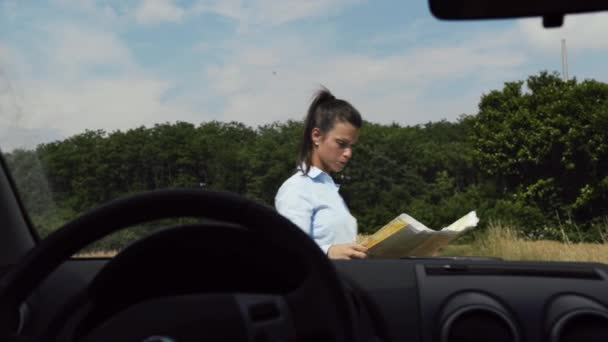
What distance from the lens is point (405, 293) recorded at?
113 inches

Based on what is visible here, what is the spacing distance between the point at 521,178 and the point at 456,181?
569mm

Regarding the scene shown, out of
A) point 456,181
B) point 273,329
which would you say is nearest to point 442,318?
point 273,329

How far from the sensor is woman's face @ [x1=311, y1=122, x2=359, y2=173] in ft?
13.6

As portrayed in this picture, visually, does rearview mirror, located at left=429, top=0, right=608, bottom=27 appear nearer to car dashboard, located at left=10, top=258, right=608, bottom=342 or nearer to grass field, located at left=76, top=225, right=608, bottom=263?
car dashboard, located at left=10, top=258, right=608, bottom=342

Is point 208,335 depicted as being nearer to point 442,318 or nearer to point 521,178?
point 442,318

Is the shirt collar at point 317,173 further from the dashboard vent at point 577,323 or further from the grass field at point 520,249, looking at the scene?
the dashboard vent at point 577,323

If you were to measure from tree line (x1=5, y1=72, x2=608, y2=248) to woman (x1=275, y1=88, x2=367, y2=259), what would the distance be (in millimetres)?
68

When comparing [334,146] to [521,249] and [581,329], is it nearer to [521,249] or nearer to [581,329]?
[521,249]

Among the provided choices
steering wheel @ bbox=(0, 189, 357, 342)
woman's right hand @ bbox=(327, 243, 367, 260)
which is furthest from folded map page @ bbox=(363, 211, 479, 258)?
steering wheel @ bbox=(0, 189, 357, 342)

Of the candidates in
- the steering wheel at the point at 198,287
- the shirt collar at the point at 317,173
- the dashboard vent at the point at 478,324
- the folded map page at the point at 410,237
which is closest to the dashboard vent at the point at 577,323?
the dashboard vent at the point at 478,324

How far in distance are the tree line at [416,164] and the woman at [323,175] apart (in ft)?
0.22

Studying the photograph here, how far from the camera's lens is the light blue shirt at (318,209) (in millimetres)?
3857

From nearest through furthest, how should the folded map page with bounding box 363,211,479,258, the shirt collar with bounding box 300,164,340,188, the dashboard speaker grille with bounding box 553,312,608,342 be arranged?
the dashboard speaker grille with bounding box 553,312,608,342
the folded map page with bounding box 363,211,479,258
the shirt collar with bounding box 300,164,340,188

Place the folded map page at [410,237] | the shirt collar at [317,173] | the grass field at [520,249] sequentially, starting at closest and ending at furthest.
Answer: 1. the folded map page at [410,237]
2. the grass field at [520,249]
3. the shirt collar at [317,173]
